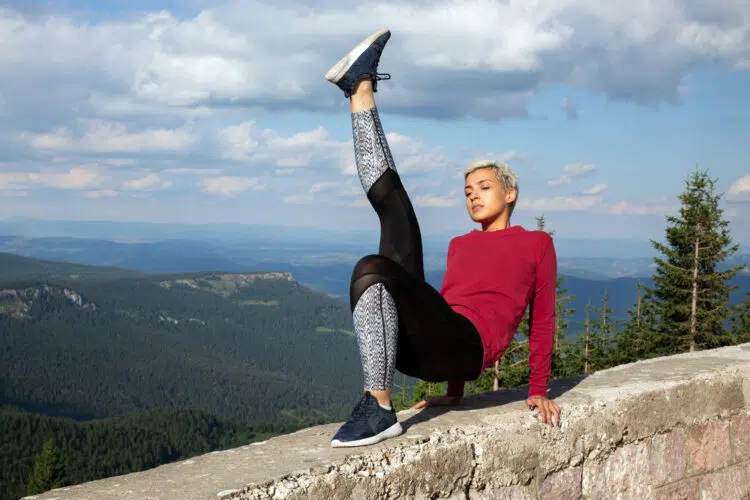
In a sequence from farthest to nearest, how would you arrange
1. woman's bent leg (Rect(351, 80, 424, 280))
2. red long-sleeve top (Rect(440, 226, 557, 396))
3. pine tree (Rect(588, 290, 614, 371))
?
pine tree (Rect(588, 290, 614, 371)), red long-sleeve top (Rect(440, 226, 557, 396)), woman's bent leg (Rect(351, 80, 424, 280))

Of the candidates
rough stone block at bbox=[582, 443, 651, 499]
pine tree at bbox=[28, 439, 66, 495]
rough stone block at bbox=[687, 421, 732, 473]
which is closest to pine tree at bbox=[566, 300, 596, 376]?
rough stone block at bbox=[687, 421, 732, 473]

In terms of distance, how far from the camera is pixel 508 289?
3.43m

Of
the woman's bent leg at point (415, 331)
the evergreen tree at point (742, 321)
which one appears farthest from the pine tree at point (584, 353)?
the woman's bent leg at point (415, 331)

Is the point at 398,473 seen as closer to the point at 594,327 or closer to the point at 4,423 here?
the point at 594,327

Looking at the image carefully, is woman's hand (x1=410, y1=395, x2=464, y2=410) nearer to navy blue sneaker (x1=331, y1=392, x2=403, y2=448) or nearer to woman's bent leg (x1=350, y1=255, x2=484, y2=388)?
woman's bent leg (x1=350, y1=255, x2=484, y2=388)

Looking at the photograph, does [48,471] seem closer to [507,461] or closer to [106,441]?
[106,441]

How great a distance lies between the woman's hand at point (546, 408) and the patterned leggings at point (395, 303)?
1.43 feet

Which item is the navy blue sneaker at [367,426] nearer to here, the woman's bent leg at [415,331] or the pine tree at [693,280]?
the woman's bent leg at [415,331]

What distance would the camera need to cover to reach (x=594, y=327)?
38188 millimetres

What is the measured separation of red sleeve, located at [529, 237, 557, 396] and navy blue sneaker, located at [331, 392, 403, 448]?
32.5 inches

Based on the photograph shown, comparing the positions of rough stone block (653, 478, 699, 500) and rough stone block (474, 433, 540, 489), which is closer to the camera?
rough stone block (474, 433, 540, 489)

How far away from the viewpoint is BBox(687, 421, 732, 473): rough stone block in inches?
160

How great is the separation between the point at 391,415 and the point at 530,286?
949 millimetres

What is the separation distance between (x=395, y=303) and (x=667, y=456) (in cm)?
202
